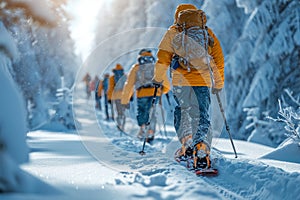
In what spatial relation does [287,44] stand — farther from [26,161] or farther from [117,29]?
[117,29]

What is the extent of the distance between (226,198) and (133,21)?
34.8 m

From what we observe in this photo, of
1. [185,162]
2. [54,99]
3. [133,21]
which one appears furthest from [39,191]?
[133,21]

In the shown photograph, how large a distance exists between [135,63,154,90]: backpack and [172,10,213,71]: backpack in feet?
11.6

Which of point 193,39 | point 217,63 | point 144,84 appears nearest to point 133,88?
point 144,84

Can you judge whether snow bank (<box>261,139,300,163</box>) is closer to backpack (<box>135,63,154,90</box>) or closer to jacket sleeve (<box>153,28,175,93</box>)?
jacket sleeve (<box>153,28,175,93</box>)

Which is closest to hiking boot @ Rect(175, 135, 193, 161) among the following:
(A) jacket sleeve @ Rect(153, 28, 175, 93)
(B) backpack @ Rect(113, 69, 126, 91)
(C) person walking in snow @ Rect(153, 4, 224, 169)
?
(C) person walking in snow @ Rect(153, 4, 224, 169)

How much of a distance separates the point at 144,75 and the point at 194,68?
3.71 m

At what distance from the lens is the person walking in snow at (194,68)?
3904mm

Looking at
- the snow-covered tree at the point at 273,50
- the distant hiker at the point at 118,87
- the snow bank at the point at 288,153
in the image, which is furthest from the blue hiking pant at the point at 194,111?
the distant hiker at the point at 118,87

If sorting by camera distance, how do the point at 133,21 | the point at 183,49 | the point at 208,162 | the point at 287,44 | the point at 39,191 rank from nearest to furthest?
the point at 39,191 < the point at 208,162 < the point at 183,49 < the point at 287,44 < the point at 133,21

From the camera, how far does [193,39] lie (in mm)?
3891

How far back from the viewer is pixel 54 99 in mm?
16734

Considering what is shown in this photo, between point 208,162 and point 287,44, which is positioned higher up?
point 287,44

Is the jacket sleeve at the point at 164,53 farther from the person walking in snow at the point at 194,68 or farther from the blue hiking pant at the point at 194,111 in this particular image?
the blue hiking pant at the point at 194,111
